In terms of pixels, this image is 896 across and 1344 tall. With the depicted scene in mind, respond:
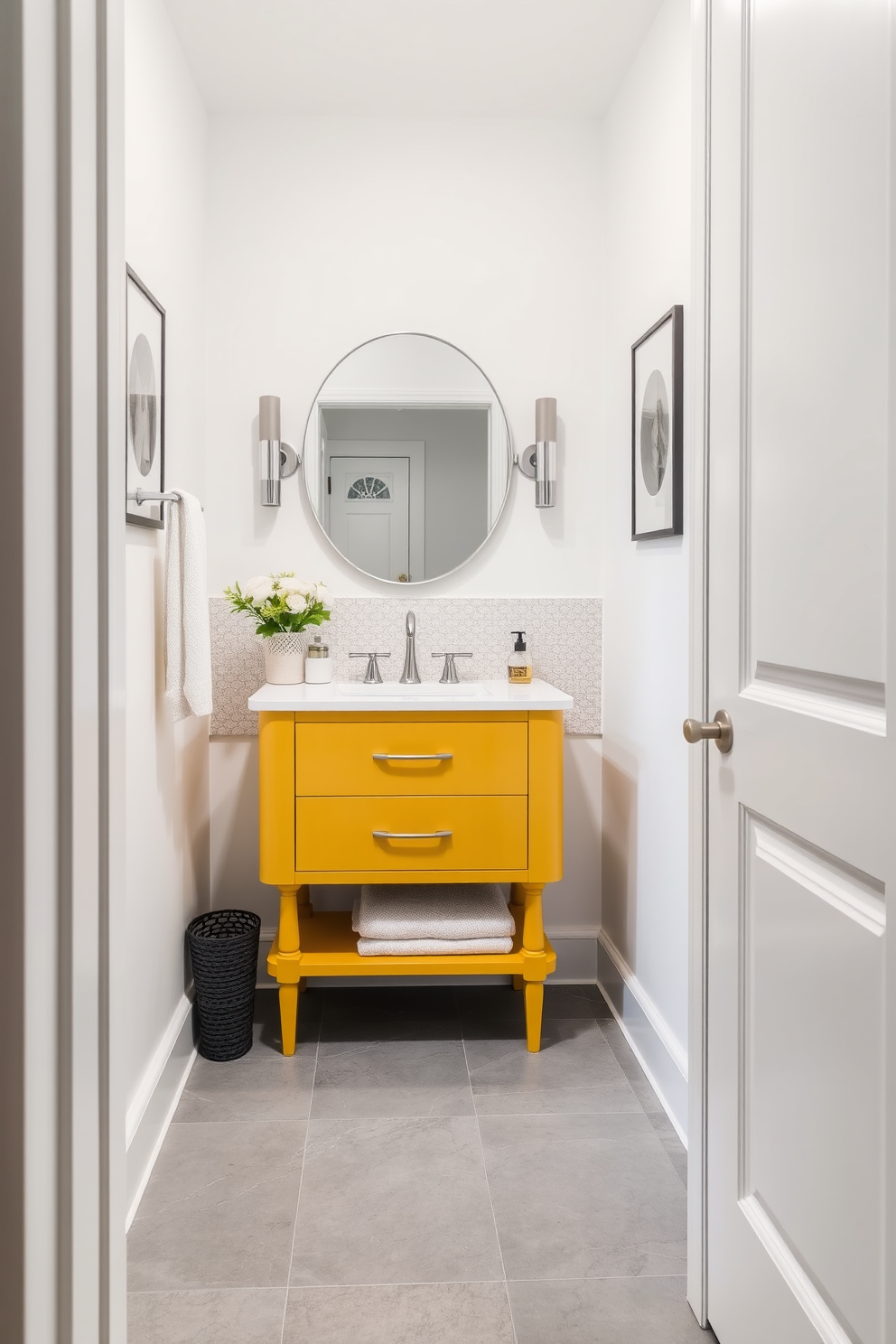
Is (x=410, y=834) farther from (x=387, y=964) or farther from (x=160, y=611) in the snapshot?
(x=160, y=611)

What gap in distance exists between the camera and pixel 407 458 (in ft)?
8.63

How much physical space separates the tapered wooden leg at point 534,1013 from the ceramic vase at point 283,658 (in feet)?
3.34

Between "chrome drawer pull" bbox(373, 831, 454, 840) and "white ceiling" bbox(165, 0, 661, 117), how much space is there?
1.94 metres

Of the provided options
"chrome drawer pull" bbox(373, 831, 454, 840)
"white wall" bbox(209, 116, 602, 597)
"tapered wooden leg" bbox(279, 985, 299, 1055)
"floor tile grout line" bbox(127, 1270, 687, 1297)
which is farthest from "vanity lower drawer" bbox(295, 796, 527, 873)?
"floor tile grout line" bbox(127, 1270, 687, 1297)

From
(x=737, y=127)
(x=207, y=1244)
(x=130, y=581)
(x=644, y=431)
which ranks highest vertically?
(x=737, y=127)

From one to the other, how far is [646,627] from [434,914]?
2.89ft

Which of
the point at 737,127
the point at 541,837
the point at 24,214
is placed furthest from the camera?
the point at 541,837

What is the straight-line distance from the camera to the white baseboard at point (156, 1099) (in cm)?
166

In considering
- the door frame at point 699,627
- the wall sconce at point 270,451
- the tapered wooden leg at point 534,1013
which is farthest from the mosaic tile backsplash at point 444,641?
the door frame at point 699,627

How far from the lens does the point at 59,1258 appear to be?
0.50 m

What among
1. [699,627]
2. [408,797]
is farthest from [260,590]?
[699,627]

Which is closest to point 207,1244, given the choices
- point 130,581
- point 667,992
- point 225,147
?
point 667,992

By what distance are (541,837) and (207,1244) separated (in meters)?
1.07

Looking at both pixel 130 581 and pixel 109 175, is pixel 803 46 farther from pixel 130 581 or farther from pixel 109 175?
pixel 130 581
